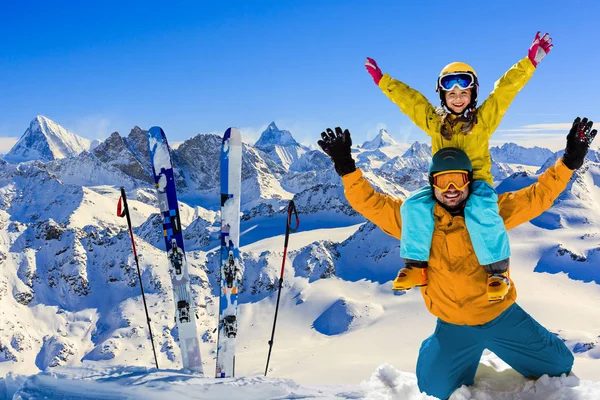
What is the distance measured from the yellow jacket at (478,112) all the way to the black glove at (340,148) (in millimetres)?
989

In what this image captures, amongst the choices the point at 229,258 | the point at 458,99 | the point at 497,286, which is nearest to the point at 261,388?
the point at 497,286

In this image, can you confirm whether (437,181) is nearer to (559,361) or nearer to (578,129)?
(578,129)

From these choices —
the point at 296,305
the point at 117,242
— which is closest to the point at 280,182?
the point at 117,242

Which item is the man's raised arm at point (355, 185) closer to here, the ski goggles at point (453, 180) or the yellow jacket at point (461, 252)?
the yellow jacket at point (461, 252)

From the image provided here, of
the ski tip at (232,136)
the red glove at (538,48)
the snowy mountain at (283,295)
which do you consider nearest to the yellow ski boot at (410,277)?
the red glove at (538,48)

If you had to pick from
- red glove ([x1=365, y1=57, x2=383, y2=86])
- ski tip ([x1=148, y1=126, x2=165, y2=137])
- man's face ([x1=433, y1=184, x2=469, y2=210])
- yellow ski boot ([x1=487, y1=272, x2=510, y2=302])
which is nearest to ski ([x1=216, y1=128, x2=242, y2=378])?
ski tip ([x1=148, y1=126, x2=165, y2=137])

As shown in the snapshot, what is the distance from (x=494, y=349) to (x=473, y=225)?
1166 mm

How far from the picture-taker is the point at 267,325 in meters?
62.9

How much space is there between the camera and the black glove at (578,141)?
394 cm

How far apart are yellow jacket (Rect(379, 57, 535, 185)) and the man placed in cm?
51

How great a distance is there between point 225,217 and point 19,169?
183 m

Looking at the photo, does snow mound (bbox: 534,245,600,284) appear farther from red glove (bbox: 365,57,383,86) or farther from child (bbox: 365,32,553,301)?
red glove (bbox: 365,57,383,86)

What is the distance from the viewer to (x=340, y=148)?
4.10 metres

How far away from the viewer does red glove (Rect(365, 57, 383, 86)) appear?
202 inches
